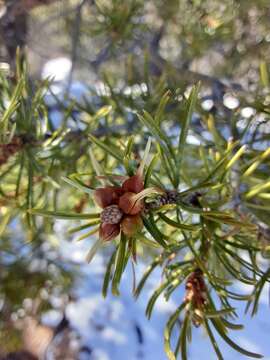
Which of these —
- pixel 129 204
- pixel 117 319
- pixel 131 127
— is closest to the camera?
pixel 129 204

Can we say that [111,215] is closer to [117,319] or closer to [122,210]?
[122,210]

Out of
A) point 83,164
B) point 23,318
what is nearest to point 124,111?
point 83,164

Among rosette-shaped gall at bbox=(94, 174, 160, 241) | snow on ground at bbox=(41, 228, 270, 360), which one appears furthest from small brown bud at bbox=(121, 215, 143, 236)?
snow on ground at bbox=(41, 228, 270, 360)

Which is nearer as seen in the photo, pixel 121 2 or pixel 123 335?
pixel 121 2

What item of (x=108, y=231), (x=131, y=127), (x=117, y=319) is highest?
(x=131, y=127)

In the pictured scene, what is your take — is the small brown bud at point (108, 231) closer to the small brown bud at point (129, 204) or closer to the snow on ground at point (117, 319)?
the small brown bud at point (129, 204)

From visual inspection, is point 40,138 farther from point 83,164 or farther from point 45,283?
point 45,283

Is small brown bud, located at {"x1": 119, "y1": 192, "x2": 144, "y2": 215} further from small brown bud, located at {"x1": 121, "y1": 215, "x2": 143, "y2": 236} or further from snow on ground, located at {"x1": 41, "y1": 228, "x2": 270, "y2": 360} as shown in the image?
snow on ground, located at {"x1": 41, "y1": 228, "x2": 270, "y2": 360}

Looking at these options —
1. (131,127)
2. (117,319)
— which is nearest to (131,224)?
(131,127)
